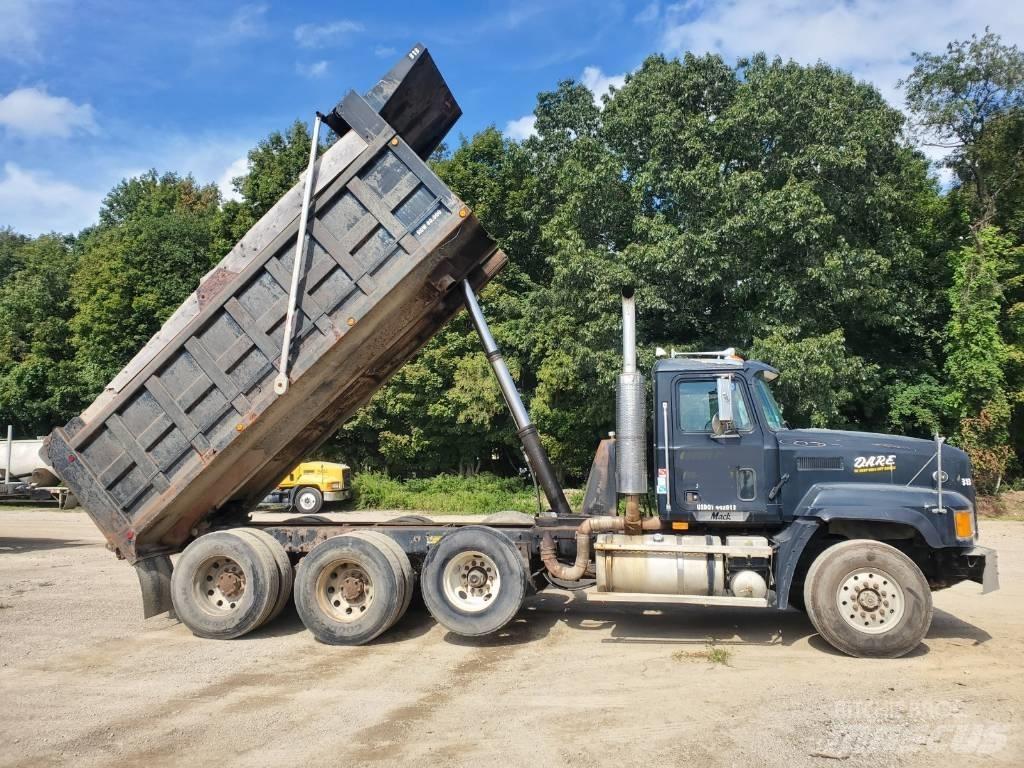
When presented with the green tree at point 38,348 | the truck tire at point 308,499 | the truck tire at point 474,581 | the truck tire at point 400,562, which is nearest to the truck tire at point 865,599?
the truck tire at point 474,581

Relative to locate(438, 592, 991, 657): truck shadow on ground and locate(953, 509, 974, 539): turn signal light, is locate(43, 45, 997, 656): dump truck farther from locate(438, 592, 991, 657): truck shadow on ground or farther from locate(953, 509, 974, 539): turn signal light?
locate(438, 592, 991, 657): truck shadow on ground

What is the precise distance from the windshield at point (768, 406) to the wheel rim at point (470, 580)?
9.94ft

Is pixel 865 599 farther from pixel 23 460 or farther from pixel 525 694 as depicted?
pixel 23 460

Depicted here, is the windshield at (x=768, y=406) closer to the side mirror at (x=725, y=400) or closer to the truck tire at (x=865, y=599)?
the side mirror at (x=725, y=400)

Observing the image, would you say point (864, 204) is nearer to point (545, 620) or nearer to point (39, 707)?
point (545, 620)

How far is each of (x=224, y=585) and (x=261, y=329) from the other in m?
2.76

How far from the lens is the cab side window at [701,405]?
735 cm

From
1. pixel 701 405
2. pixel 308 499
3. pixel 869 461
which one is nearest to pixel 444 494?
pixel 308 499

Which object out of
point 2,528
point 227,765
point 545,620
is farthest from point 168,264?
point 227,765

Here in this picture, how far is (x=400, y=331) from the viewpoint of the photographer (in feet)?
26.8

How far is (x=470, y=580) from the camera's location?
7488mm

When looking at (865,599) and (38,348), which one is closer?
(865,599)

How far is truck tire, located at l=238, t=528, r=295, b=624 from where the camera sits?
25.5 feet

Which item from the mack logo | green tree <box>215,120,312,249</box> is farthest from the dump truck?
green tree <box>215,120,312,249</box>
